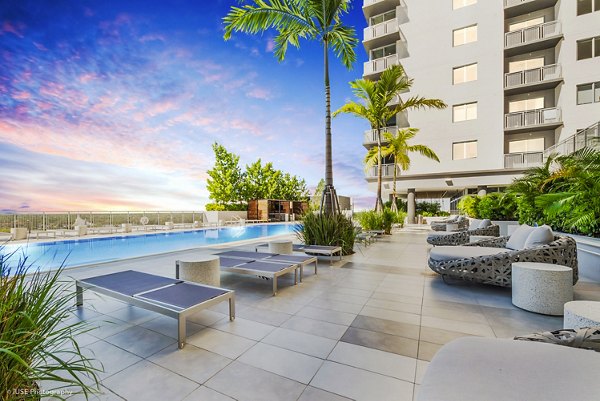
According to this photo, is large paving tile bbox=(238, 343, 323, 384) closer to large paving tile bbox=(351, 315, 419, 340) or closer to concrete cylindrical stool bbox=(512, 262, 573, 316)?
large paving tile bbox=(351, 315, 419, 340)

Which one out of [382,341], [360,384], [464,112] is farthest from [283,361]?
[464,112]

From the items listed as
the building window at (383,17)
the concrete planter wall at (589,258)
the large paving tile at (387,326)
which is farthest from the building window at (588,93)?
the large paving tile at (387,326)

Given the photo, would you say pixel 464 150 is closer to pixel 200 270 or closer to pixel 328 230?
pixel 328 230

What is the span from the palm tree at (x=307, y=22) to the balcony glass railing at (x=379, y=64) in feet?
36.2

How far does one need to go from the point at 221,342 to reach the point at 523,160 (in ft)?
57.7

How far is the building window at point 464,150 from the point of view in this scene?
602 inches

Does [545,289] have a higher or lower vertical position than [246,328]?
higher

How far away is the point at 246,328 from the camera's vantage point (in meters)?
2.76

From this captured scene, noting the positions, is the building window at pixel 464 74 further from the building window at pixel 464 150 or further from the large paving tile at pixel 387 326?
the large paving tile at pixel 387 326

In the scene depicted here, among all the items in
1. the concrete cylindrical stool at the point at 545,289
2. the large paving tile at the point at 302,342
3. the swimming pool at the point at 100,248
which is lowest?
the swimming pool at the point at 100,248

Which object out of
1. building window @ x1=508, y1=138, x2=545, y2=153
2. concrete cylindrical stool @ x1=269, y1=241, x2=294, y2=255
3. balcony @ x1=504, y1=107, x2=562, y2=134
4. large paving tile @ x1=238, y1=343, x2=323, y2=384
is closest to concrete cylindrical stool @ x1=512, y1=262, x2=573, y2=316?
large paving tile @ x1=238, y1=343, x2=323, y2=384

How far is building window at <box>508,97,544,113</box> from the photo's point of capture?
48.2ft

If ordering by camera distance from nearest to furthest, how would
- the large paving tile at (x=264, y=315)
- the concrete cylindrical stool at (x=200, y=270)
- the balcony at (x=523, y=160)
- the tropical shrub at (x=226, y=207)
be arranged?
the large paving tile at (x=264, y=315), the concrete cylindrical stool at (x=200, y=270), the balcony at (x=523, y=160), the tropical shrub at (x=226, y=207)

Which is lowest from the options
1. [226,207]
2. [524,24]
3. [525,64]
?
[226,207]
